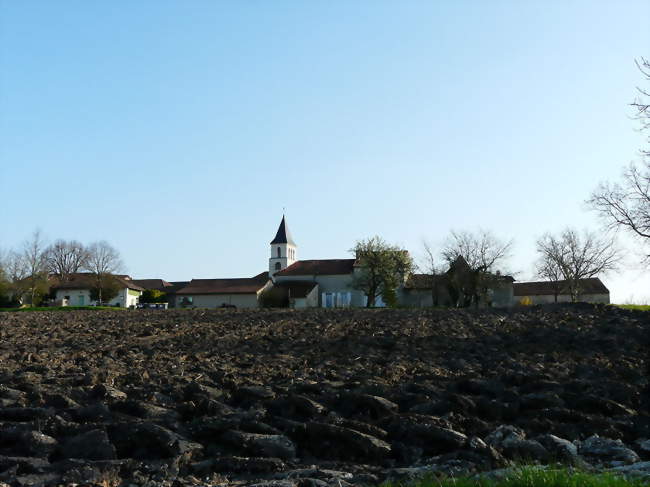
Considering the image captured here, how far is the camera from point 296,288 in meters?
82.1

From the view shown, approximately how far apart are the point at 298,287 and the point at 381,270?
12033 mm

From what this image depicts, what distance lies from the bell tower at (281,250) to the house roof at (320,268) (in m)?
9.74

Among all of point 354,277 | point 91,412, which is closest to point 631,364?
point 91,412

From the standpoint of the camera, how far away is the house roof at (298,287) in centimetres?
8000

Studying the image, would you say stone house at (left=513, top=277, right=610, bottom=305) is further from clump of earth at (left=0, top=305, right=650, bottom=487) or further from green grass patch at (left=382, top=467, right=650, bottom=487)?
green grass patch at (left=382, top=467, right=650, bottom=487)

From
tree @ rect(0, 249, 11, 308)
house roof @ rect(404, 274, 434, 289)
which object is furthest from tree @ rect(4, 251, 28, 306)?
house roof @ rect(404, 274, 434, 289)

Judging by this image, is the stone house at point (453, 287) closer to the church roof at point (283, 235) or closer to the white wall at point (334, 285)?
the white wall at point (334, 285)

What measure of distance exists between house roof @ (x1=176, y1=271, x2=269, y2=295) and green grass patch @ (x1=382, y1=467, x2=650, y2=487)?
79.1m

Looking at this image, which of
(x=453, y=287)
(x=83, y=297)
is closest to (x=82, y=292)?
(x=83, y=297)

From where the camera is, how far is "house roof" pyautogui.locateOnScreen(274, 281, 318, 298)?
80000 mm

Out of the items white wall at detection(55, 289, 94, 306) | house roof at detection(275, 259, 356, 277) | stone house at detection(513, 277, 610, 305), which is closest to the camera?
stone house at detection(513, 277, 610, 305)

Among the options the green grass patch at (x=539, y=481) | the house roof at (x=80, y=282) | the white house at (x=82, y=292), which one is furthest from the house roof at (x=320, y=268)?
the green grass patch at (x=539, y=481)

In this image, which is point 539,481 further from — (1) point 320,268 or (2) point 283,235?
(2) point 283,235

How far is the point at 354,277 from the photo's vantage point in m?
78.8
